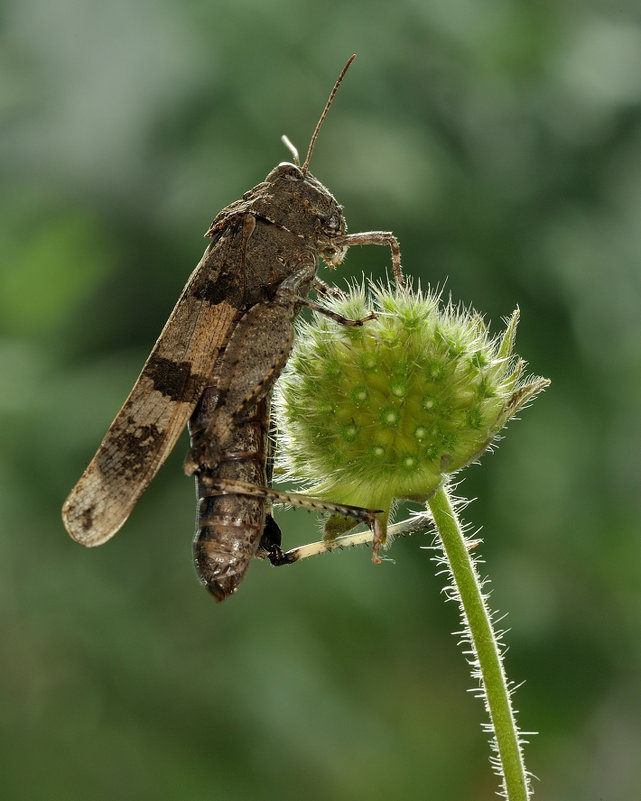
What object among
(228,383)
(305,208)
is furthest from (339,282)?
(228,383)

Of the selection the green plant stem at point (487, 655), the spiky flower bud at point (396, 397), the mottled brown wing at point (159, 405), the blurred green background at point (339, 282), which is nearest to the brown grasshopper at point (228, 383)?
the mottled brown wing at point (159, 405)

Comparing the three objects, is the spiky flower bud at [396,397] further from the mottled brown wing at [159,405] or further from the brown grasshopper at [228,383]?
the mottled brown wing at [159,405]

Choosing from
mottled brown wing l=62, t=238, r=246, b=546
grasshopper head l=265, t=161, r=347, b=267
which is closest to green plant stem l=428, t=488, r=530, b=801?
mottled brown wing l=62, t=238, r=246, b=546

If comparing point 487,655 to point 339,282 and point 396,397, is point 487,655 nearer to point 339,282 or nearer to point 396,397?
point 396,397

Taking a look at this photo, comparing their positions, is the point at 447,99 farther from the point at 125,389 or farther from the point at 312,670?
the point at 312,670

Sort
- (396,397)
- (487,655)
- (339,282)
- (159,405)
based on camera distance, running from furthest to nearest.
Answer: (339,282) → (159,405) → (396,397) → (487,655)

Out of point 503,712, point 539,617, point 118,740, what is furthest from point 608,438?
point 118,740

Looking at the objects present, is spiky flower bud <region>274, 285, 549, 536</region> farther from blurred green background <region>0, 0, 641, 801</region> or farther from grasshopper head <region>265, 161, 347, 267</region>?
blurred green background <region>0, 0, 641, 801</region>
